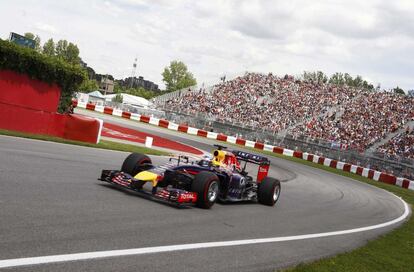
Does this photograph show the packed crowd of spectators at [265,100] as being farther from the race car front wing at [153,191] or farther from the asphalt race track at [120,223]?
the race car front wing at [153,191]

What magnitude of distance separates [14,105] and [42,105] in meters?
1.54

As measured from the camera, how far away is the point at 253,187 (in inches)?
476

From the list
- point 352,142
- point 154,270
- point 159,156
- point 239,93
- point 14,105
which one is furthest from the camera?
point 239,93

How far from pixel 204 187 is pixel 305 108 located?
132 feet

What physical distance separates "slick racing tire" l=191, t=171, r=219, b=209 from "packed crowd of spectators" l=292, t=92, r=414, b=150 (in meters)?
30.9

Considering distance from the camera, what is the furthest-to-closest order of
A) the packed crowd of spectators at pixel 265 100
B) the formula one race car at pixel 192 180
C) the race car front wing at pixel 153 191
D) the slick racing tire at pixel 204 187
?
the packed crowd of spectators at pixel 265 100
the slick racing tire at pixel 204 187
the formula one race car at pixel 192 180
the race car front wing at pixel 153 191

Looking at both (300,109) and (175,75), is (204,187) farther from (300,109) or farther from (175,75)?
(175,75)

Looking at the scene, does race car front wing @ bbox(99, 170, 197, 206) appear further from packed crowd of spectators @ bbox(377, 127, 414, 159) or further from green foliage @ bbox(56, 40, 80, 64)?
green foliage @ bbox(56, 40, 80, 64)

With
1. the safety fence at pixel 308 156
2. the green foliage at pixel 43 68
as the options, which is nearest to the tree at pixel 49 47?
the safety fence at pixel 308 156

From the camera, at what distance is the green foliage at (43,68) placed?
1559 centimetres

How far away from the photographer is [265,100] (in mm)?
52000

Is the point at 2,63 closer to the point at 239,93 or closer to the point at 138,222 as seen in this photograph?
the point at 138,222

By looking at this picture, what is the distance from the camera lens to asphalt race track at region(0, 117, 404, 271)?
17.4 feet

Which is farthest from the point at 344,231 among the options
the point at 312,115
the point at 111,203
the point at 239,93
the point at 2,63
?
the point at 239,93
